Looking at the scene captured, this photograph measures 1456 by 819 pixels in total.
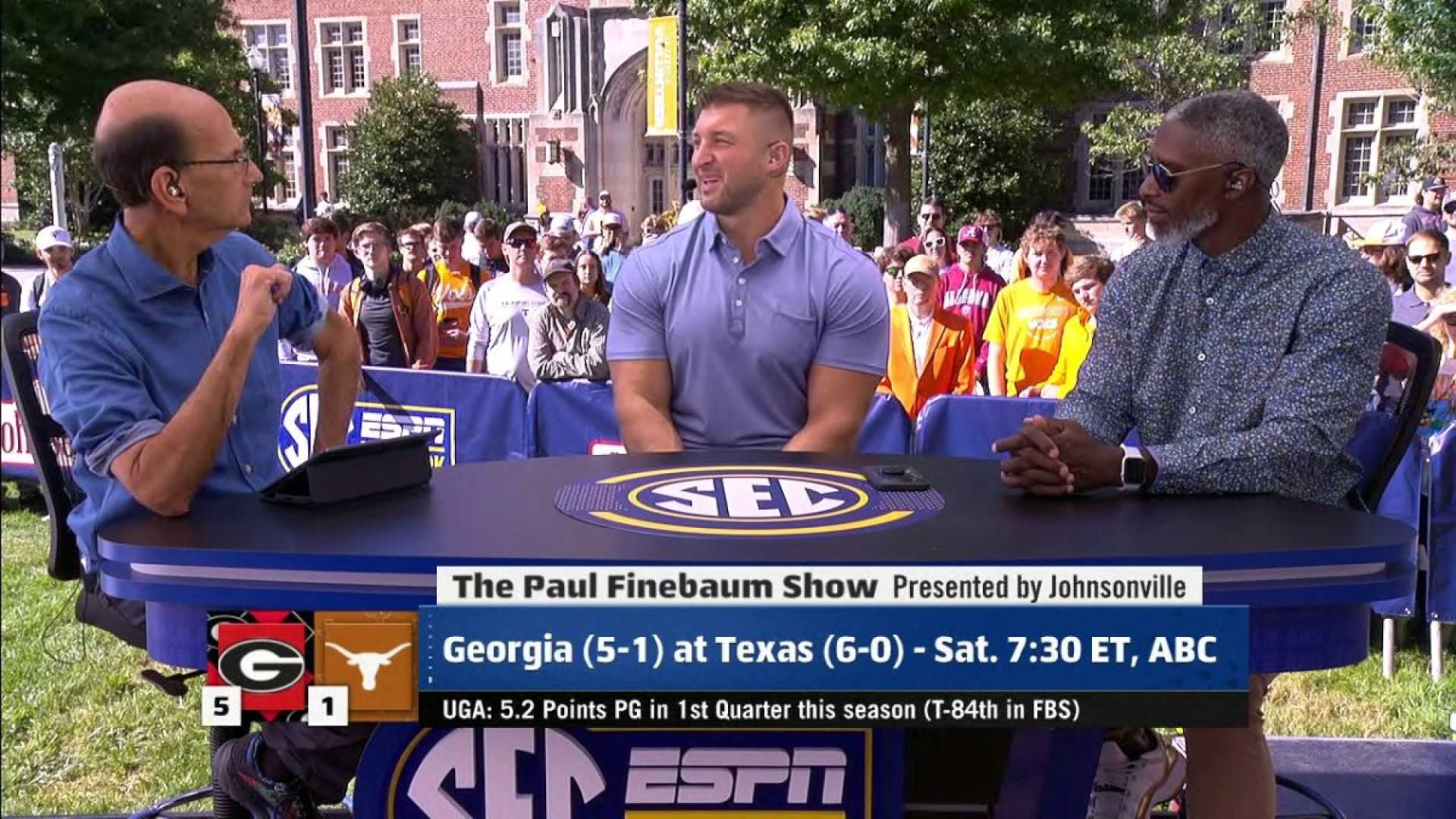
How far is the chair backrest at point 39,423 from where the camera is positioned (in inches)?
92.7

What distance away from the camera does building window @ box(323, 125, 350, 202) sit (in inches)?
1193

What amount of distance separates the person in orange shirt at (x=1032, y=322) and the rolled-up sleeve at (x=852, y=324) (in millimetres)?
3553

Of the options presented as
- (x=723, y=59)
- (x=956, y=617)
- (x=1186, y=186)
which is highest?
(x=723, y=59)

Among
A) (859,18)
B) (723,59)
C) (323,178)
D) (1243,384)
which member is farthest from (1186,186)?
(323,178)

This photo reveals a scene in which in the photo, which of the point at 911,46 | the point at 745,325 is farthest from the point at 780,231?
the point at 911,46

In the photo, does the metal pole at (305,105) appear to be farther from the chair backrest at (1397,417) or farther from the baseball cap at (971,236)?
the chair backrest at (1397,417)

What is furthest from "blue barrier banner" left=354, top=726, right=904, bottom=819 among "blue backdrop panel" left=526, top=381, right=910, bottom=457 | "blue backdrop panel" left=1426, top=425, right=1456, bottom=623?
"blue backdrop panel" left=526, top=381, right=910, bottom=457

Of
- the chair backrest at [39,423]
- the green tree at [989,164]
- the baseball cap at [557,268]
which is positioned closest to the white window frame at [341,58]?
the green tree at [989,164]

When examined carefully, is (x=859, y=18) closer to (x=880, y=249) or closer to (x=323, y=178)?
(x=880, y=249)

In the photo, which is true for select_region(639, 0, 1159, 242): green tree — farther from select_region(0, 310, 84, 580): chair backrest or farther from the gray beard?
select_region(0, 310, 84, 580): chair backrest

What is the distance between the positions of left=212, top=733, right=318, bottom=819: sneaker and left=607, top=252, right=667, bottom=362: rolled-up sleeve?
3.86ft

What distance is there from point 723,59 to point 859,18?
94.6 inches

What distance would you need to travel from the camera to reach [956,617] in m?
1.62

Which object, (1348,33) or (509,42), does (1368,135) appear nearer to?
(1348,33)
